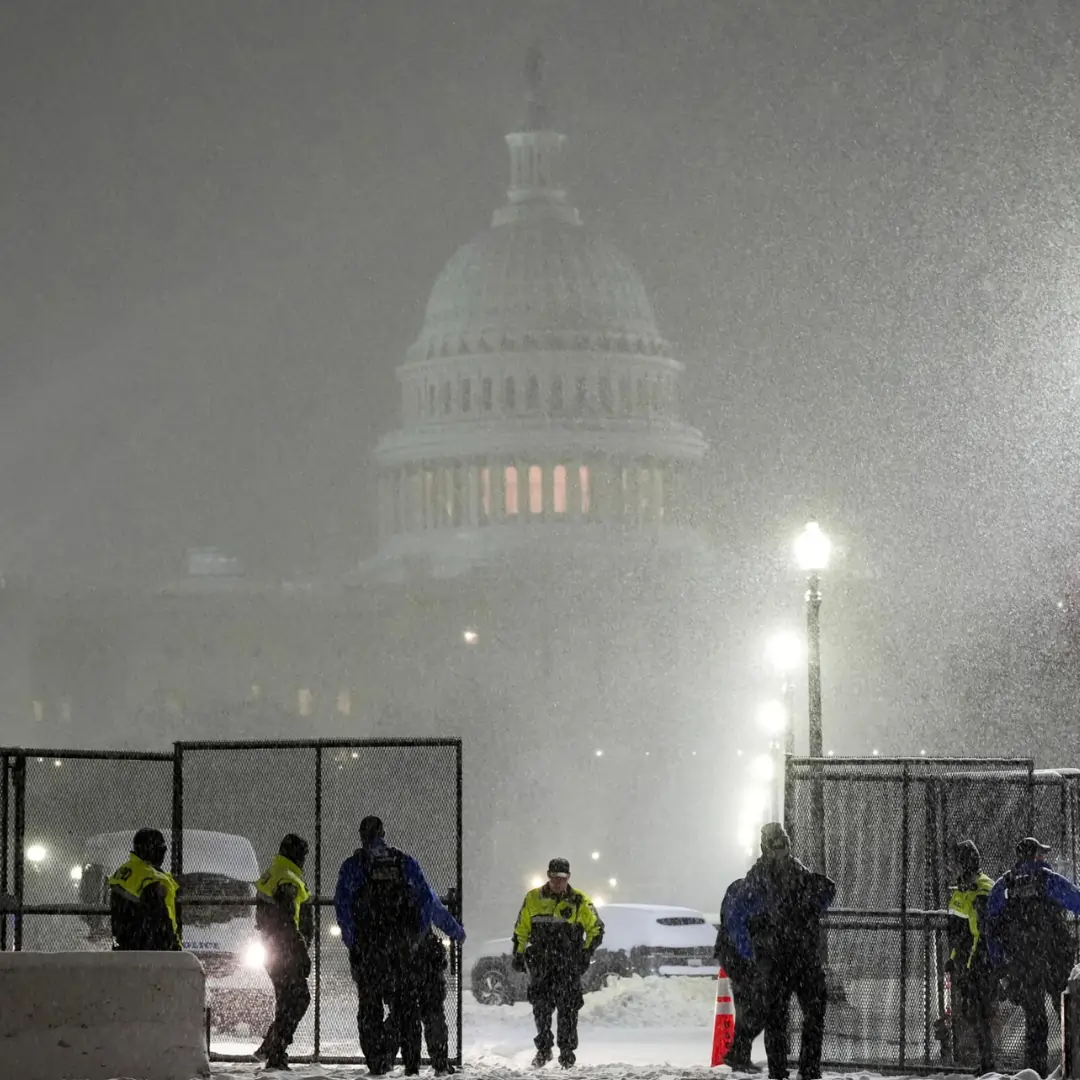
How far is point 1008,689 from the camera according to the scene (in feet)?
204

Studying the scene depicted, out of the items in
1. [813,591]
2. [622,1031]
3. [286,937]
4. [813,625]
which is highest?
[813,591]

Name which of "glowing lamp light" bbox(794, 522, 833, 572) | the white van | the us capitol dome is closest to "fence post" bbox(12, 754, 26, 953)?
the white van

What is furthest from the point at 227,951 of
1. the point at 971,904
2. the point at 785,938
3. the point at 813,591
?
the point at 813,591

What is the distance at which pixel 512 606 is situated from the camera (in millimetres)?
131250

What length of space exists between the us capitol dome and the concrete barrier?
12223 cm

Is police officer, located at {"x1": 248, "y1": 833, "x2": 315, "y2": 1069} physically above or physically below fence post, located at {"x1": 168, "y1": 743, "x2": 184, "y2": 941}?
below

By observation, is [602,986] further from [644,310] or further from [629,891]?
[644,310]

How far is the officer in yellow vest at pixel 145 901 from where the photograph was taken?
16.9 metres

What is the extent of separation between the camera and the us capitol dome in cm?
14038

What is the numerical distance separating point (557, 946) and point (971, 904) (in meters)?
2.81

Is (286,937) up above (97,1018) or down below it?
above

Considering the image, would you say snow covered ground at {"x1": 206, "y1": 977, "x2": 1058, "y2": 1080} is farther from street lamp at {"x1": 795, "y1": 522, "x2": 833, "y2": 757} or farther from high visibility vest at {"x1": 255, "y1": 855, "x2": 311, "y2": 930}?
street lamp at {"x1": 795, "y1": 522, "x2": 833, "y2": 757}

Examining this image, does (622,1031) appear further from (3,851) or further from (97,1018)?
(97,1018)

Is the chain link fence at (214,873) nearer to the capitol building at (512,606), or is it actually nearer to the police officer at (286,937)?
the police officer at (286,937)
